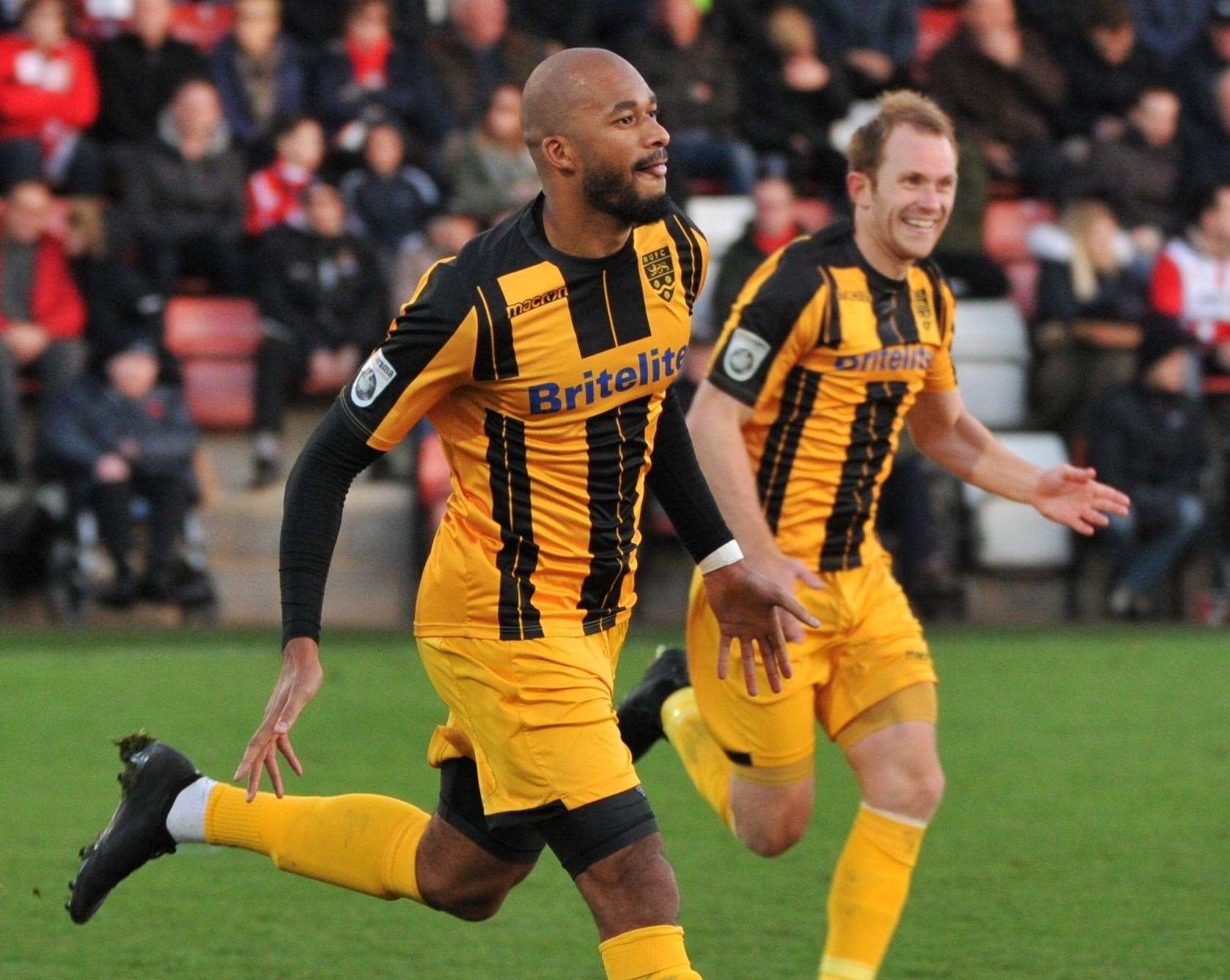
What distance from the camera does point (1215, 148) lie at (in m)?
12.8

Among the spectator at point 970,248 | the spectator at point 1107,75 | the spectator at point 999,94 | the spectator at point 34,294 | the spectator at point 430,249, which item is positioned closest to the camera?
the spectator at point 34,294

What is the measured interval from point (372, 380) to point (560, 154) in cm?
57

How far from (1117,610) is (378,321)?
4429 mm

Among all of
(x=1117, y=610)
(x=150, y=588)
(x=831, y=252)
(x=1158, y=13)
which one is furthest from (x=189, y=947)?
(x=1158, y=13)

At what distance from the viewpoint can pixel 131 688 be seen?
30.0 feet

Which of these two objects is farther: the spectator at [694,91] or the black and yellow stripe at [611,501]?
the spectator at [694,91]

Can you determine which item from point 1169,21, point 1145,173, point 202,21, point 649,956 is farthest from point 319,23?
point 649,956

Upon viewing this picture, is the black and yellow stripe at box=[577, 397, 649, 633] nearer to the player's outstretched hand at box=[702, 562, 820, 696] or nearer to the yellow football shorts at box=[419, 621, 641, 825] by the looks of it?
the yellow football shorts at box=[419, 621, 641, 825]

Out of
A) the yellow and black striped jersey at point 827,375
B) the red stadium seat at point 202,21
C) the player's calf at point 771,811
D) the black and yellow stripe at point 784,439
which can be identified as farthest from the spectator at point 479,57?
the player's calf at point 771,811

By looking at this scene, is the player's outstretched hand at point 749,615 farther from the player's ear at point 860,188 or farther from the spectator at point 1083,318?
the spectator at point 1083,318

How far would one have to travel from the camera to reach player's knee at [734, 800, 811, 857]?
517cm

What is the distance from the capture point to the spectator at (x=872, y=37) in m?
12.8

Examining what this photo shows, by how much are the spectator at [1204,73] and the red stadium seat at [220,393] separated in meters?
6.07

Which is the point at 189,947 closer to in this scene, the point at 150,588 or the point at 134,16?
the point at 150,588
